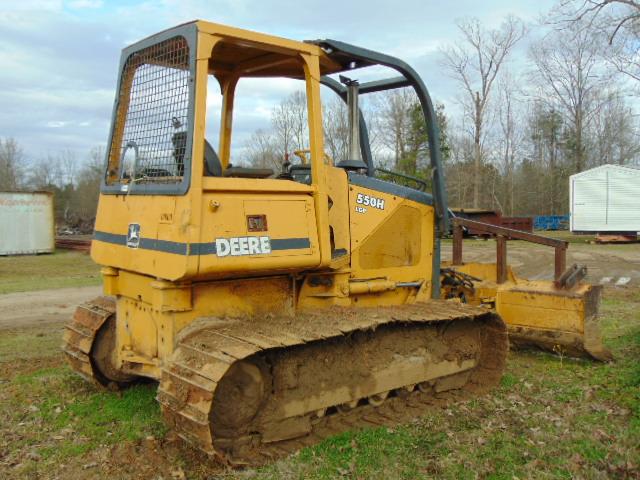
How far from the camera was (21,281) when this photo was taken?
614 inches

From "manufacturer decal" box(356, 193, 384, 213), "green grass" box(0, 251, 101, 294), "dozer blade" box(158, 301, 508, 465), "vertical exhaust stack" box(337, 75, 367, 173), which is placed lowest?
"green grass" box(0, 251, 101, 294)

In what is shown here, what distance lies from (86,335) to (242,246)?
86.7 inches

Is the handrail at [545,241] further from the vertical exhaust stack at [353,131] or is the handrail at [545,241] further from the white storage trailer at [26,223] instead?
the white storage trailer at [26,223]

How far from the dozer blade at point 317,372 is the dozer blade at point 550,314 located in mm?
893

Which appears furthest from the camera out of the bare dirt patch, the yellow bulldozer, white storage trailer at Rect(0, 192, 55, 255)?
white storage trailer at Rect(0, 192, 55, 255)

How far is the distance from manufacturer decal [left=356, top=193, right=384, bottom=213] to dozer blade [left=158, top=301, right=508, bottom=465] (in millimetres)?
874

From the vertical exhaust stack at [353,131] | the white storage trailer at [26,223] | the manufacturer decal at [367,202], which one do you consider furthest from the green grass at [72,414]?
the white storage trailer at [26,223]

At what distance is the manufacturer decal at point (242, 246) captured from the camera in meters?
4.38

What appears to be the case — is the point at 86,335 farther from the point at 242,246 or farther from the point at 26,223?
the point at 26,223

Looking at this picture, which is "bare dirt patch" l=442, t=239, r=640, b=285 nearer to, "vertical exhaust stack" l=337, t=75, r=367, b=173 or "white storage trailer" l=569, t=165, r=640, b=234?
"white storage trailer" l=569, t=165, r=640, b=234

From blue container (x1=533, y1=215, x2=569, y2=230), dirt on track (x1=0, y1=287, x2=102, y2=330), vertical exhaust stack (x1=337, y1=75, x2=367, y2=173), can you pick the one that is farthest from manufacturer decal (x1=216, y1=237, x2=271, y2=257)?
blue container (x1=533, y1=215, x2=569, y2=230)

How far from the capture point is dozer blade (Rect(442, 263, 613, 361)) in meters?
6.62

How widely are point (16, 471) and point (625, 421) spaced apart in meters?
4.60

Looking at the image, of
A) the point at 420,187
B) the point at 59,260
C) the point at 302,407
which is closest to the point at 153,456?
the point at 302,407
